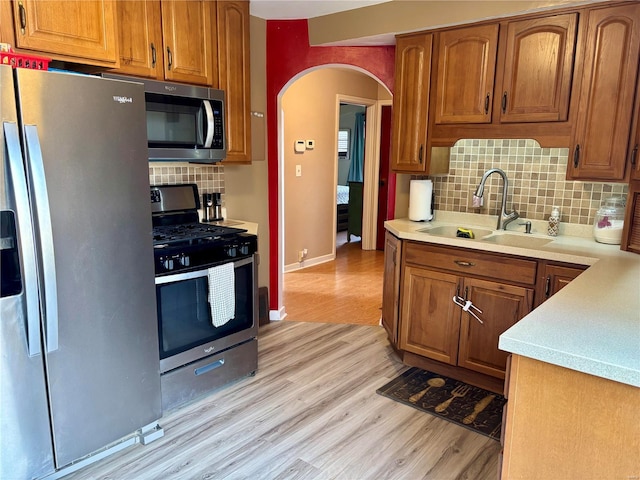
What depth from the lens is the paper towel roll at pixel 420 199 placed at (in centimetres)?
329

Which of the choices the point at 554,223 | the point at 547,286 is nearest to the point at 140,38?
the point at 547,286

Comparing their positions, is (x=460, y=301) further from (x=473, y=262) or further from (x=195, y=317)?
(x=195, y=317)

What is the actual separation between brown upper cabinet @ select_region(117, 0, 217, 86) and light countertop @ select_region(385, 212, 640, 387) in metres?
2.21

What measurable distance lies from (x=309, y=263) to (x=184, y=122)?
3304 mm

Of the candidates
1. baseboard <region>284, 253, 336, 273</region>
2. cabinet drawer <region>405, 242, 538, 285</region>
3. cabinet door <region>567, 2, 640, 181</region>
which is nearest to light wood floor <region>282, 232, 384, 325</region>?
baseboard <region>284, 253, 336, 273</region>

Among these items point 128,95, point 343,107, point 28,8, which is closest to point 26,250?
point 128,95

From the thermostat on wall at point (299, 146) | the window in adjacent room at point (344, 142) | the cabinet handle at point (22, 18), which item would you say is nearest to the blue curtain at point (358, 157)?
the window in adjacent room at point (344, 142)

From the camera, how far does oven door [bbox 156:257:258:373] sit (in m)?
2.40

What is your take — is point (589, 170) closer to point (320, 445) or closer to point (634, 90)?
point (634, 90)

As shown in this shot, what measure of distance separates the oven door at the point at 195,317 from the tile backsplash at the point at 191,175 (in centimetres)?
80

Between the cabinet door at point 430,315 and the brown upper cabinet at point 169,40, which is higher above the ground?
the brown upper cabinet at point 169,40

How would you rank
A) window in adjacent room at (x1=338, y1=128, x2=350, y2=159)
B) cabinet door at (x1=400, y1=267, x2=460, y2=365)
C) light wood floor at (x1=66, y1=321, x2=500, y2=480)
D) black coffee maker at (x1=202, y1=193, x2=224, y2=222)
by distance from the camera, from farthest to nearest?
window in adjacent room at (x1=338, y1=128, x2=350, y2=159), black coffee maker at (x1=202, y1=193, x2=224, y2=222), cabinet door at (x1=400, y1=267, x2=460, y2=365), light wood floor at (x1=66, y1=321, x2=500, y2=480)

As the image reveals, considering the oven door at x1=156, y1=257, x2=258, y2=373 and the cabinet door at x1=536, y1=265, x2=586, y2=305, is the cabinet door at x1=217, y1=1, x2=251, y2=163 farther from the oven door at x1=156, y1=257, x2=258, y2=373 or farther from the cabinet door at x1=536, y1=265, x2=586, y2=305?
the cabinet door at x1=536, y1=265, x2=586, y2=305

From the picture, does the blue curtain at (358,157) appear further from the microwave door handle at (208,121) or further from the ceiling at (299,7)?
the microwave door handle at (208,121)
